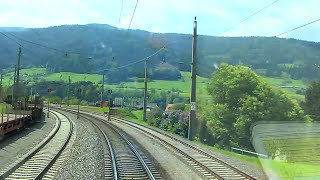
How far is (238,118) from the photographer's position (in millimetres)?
43156

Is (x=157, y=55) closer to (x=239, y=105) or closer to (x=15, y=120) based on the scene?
(x=239, y=105)

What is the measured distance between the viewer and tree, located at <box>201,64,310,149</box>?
1561 inches

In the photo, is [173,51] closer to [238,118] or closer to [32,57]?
[238,118]

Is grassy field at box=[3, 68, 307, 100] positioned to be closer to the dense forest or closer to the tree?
the dense forest

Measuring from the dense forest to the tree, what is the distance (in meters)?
3.31

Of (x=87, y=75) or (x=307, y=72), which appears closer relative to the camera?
(x=307, y=72)

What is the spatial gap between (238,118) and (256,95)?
3776 mm

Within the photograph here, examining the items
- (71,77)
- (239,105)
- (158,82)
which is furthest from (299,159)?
(71,77)

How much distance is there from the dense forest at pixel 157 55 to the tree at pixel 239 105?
331cm

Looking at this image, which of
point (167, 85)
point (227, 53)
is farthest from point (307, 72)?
point (167, 85)

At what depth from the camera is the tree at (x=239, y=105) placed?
39650mm

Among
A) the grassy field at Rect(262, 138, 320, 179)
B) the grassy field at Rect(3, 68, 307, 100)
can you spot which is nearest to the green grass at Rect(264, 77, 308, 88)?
the grassy field at Rect(3, 68, 307, 100)

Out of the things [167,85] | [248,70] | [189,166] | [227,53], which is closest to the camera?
[189,166]

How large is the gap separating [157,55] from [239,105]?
21.7 metres
